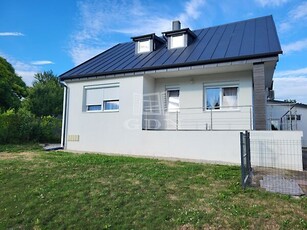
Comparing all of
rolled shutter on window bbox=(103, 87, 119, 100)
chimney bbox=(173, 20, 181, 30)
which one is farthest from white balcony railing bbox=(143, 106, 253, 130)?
chimney bbox=(173, 20, 181, 30)

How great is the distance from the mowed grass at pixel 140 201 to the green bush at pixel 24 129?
9.65 m

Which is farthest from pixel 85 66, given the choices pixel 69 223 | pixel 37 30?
pixel 69 223

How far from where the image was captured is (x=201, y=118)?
12070 mm

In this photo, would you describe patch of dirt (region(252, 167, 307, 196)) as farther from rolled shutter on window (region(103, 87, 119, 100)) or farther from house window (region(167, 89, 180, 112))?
rolled shutter on window (region(103, 87, 119, 100))

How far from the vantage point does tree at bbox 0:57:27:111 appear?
2530 cm

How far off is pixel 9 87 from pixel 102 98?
18.4m

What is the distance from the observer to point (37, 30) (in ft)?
Answer: 57.6

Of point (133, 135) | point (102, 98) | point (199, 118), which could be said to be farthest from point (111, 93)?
point (199, 118)

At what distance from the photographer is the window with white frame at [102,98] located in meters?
12.9

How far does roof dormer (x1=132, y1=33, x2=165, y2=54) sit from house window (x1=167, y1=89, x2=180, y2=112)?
3191 millimetres

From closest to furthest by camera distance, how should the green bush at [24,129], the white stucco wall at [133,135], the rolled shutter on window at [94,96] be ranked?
the white stucco wall at [133,135]
the rolled shutter on window at [94,96]
the green bush at [24,129]

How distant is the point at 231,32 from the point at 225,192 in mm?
11072

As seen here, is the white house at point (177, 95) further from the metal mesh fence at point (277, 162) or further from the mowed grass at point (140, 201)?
the mowed grass at point (140, 201)

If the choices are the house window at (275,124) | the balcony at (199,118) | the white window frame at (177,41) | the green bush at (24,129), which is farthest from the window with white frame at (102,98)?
the house window at (275,124)
